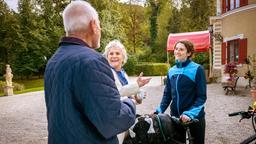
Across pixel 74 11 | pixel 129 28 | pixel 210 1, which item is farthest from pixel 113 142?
pixel 129 28

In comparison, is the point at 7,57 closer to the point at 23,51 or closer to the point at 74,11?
the point at 23,51

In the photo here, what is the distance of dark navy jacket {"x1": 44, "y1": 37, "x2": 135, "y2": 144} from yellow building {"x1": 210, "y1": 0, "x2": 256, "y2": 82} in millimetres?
15964

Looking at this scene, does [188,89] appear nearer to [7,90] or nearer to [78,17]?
[78,17]

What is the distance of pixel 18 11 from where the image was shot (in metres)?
38.8

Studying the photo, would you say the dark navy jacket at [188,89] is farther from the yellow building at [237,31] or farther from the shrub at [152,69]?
the shrub at [152,69]

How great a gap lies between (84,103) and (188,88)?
72.4 inches

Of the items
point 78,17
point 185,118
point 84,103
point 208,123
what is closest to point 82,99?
point 84,103

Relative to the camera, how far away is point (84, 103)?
6.66 feet

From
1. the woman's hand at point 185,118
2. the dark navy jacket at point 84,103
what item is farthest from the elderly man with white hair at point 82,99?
the woman's hand at point 185,118

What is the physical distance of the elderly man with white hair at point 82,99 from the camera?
2012mm

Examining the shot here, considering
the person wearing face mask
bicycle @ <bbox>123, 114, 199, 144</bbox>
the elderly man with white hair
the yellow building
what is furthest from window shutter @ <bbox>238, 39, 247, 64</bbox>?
the elderly man with white hair

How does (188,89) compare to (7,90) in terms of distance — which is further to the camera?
(7,90)

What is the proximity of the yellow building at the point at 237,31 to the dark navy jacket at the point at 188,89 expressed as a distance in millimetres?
14165

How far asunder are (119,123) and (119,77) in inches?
44.6
